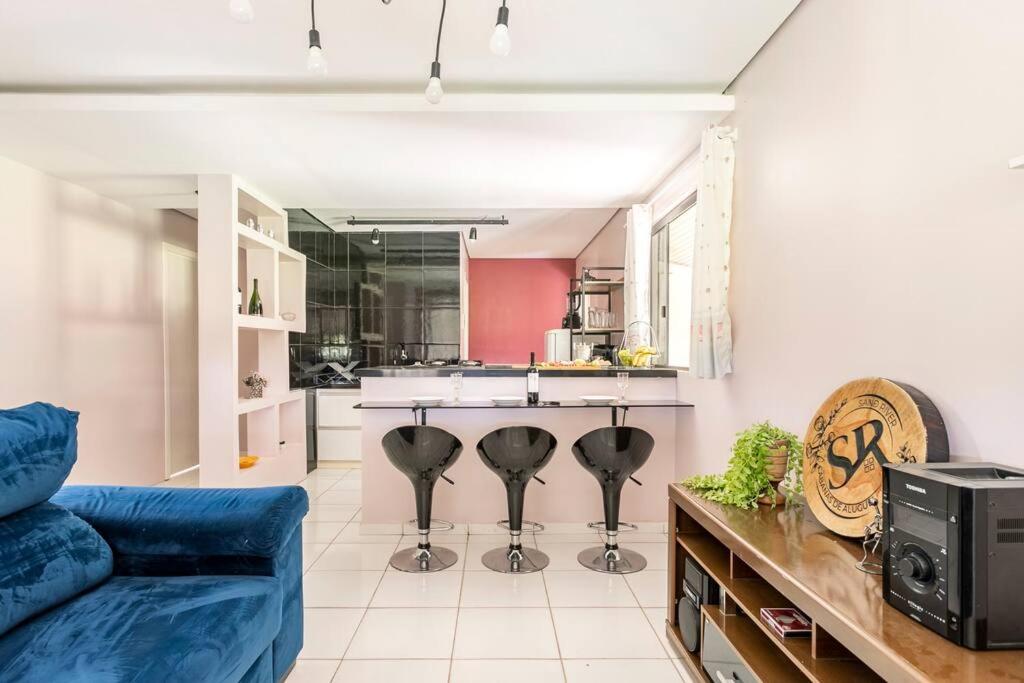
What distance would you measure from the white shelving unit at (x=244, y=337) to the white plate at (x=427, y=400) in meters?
1.46

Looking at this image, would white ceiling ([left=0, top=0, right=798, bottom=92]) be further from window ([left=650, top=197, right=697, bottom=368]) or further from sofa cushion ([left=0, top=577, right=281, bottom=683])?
sofa cushion ([left=0, top=577, right=281, bottom=683])

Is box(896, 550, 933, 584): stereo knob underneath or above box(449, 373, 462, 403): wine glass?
underneath

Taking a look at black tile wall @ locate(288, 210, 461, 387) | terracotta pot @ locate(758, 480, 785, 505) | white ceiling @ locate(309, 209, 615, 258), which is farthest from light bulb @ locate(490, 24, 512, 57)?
black tile wall @ locate(288, 210, 461, 387)

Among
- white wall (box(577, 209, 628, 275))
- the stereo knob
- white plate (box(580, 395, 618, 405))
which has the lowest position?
the stereo knob

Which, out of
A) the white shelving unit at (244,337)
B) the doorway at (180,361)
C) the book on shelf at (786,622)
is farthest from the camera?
the doorway at (180,361)

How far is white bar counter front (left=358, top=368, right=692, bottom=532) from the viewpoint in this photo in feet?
11.8

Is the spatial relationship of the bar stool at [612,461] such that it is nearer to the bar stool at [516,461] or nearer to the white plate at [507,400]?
the bar stool at [516,461]

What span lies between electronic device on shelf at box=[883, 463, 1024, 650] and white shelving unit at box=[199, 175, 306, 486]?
398 cm

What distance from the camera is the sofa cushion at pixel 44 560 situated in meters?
1.43

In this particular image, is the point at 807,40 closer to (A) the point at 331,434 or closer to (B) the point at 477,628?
(B) the point at 477,628

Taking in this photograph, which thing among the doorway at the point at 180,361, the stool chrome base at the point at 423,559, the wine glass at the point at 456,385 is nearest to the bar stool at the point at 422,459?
the stool chrome base at the point at 423,559

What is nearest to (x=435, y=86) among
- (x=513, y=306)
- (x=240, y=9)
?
(x=240, y=9)

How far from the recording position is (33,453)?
5.39ft

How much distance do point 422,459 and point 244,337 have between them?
3.77 m
